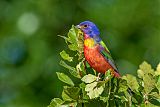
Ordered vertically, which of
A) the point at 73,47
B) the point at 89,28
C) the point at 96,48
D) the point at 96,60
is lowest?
the point at 73,47

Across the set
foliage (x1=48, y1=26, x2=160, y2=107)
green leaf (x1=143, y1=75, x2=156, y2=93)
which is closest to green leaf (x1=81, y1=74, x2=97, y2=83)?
foliage (x1=48, y1=26, x2=160, y2=107)

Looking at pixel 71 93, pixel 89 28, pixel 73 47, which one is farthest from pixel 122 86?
pixel 89 28

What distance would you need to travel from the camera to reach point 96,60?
382cm

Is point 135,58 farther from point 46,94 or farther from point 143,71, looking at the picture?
point 143,71

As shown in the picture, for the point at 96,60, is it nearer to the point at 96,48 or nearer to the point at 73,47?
the point at 96,48

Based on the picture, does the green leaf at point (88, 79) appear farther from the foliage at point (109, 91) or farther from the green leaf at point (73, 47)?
the green leaf at point (73, 47)

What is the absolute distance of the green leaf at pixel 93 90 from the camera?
282cm

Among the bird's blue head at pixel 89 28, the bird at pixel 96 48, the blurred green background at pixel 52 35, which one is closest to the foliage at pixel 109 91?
the bird at pixel 96 48

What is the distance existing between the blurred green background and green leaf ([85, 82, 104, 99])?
570 centimetres

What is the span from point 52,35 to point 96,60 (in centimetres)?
562

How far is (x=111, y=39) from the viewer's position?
9297mm

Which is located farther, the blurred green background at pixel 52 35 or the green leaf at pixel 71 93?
the blurred green background at pixel 52 35

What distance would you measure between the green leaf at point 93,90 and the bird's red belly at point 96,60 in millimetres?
493

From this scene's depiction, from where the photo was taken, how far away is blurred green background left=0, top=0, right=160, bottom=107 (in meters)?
8.80
